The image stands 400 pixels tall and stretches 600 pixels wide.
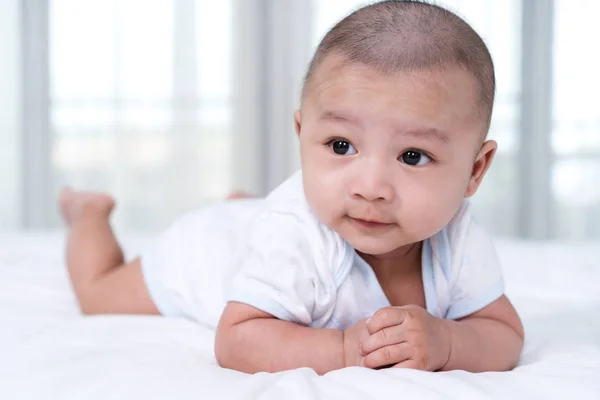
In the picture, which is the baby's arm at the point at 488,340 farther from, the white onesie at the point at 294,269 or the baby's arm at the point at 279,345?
the baby's arm at the point at 279,345

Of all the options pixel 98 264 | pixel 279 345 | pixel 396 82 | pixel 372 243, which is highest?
pixel 396 82

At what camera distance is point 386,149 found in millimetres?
948

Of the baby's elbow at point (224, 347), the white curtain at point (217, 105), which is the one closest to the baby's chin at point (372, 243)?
the baby's elbow at point (224, 347)

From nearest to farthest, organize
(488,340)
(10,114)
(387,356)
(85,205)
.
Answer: (387,356)
(488,340)
(85,205)
(10,114)

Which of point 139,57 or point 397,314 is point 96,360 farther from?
point 139,57

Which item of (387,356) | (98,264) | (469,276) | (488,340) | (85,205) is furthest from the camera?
(85,205)

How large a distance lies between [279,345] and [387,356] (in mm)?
144

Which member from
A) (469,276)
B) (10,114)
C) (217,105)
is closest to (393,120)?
(469,276)

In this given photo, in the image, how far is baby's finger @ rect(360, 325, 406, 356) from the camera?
93 centimetres

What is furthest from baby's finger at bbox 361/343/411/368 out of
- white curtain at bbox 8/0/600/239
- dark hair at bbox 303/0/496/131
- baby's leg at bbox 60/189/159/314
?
white curtain at bbox 8/0/600/239

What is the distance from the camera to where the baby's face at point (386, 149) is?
3.10 feet

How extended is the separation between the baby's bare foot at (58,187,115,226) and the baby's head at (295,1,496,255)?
0.89 m

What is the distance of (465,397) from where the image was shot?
82 cm

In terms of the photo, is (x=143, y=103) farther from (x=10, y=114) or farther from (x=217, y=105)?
(x=10, y=114)
